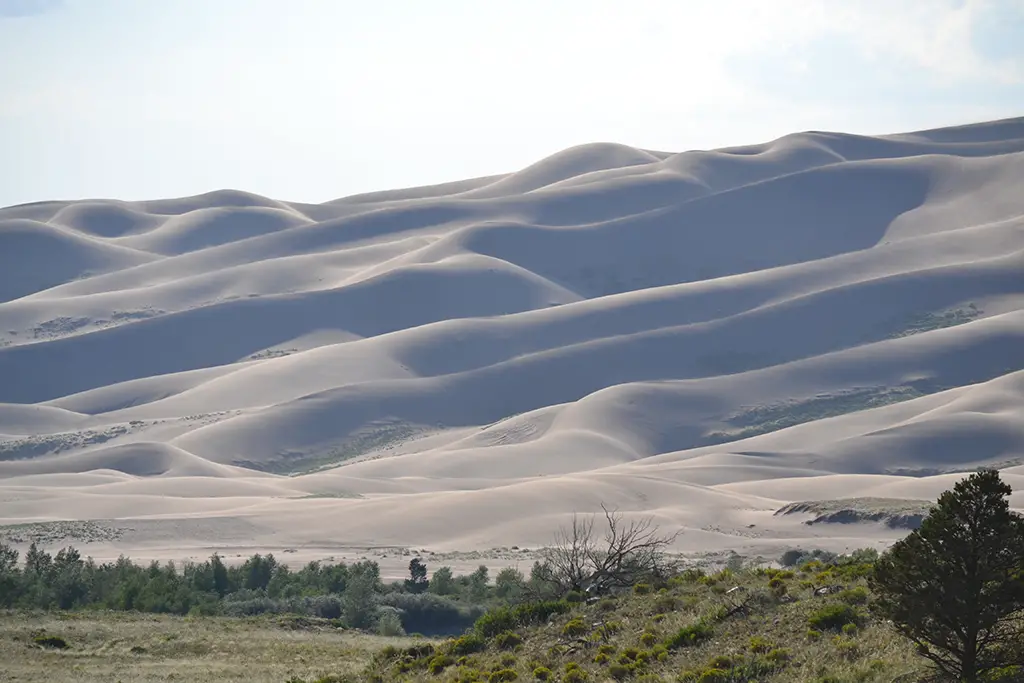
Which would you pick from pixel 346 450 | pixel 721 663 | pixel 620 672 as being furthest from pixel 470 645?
pixel 346 450

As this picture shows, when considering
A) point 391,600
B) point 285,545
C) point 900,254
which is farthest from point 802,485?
point 900,254

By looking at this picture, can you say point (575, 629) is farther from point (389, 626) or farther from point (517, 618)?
point (389, 626)

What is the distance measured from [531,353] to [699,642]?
3846 inches

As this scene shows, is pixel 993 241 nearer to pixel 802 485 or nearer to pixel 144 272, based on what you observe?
pixel 802 485

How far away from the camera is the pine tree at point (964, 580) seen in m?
9.16

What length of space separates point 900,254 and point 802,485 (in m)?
65.9

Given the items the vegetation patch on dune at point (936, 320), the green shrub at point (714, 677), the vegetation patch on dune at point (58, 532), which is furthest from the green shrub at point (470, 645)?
the vegetation patch on dune at point (936, 320)

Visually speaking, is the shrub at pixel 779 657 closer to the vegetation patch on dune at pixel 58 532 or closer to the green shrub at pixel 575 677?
the green shrub at pixel 575 677

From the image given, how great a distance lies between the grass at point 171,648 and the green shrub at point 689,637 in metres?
5.46

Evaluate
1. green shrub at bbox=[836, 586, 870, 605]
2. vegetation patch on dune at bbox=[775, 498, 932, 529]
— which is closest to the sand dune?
vegetation patch on dune at bbox=[775, 498, 932, 529]

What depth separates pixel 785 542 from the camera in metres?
46.8

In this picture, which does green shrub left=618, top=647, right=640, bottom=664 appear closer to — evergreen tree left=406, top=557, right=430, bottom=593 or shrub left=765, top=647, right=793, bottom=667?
shrub left=765, top=647, right=793, bottom=667

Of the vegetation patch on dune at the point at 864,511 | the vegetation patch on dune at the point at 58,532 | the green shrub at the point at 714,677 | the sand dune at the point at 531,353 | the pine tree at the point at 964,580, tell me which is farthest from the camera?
the sand dune at the point at 531,353

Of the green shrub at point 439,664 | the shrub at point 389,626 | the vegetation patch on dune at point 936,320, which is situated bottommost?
the shrub at point 389,626
